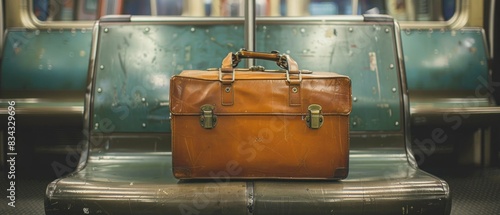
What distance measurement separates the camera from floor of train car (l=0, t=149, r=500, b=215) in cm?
241

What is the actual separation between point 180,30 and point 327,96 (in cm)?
99

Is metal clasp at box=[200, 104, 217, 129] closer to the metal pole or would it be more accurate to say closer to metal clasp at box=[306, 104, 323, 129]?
metal clasp at box=[306, 104, 323, 129]

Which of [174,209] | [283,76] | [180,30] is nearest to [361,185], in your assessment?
[283,76]

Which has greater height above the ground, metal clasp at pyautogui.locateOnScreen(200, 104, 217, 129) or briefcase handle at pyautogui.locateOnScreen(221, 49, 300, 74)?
briefcase handle at pyautogui.locateOnScreen(221, 49, 300, 74)

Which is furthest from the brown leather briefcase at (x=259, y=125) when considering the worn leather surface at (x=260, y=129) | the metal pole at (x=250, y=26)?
the metal pole at (x=250, y=26)

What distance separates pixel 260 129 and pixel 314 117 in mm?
164

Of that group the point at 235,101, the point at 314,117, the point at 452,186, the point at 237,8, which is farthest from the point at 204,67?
the point at 452,186

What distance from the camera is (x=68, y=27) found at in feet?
11.1

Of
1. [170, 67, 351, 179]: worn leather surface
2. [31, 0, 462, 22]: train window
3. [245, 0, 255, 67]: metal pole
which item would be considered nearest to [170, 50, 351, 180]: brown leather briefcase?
[170, 67, 351, 179]: worn leather surface

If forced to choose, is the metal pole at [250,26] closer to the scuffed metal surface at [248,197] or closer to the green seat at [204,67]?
the green seat at [204,67]

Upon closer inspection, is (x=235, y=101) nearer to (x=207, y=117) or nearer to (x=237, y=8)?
(x=207, y=117)

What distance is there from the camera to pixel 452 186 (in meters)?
2.85

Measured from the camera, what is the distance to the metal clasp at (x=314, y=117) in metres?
1.60

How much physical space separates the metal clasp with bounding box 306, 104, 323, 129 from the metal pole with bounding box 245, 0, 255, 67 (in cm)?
70
